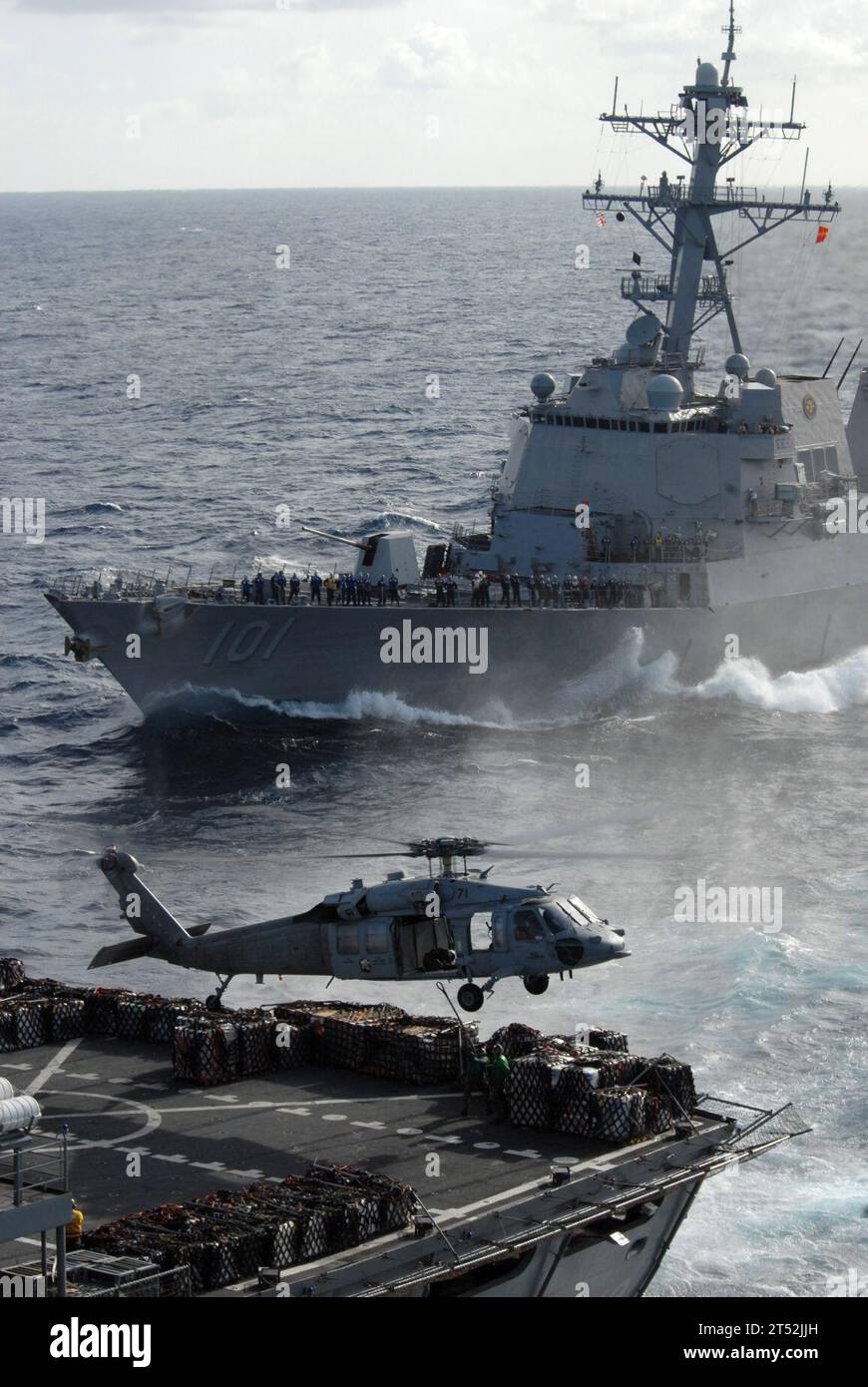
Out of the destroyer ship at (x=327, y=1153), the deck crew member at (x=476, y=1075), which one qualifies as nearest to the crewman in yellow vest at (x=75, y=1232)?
the destroyer ship at (x=327, y=1153)

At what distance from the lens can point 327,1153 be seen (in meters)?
25.3

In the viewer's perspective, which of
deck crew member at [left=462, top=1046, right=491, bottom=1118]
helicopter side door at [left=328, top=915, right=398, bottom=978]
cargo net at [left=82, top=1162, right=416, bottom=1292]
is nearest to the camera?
cargo net at [left=82, top=1162, right=416, bottom=1292]

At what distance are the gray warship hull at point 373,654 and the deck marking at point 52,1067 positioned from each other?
18199 mm

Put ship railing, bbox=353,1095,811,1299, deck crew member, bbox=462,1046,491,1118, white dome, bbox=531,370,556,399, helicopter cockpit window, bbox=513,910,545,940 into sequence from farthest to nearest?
1. white dome, bbox=531,370,556,399
2. helicopter cockpit window, bbox=513,910,545,940
3. deck crew member, bbox=462,1046,491,1118
4. ship railing, bbox=353,1095,811,1299

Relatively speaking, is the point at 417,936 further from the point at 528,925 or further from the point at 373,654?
the point at 373,654

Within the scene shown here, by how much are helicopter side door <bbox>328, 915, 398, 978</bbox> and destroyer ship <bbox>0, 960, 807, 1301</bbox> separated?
0.95 metres

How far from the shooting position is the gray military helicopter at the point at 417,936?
2692 cm

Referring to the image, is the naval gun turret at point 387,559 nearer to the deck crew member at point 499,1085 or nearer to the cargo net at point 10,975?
the cargo net at point 10,975

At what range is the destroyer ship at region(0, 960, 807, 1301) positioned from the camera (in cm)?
2109

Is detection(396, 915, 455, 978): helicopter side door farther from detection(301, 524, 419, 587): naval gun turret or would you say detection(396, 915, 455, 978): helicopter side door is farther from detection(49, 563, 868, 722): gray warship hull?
detection(301, 524, 419, 587): naval gun turret

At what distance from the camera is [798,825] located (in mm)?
42438

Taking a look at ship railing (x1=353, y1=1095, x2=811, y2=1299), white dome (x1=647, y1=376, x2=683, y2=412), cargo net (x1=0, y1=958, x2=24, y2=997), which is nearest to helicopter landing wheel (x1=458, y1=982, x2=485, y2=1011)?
ship railing (x1=353, y1=1095, x2=811, y2=1299)

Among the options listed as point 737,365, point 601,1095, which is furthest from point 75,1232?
point 737,365
